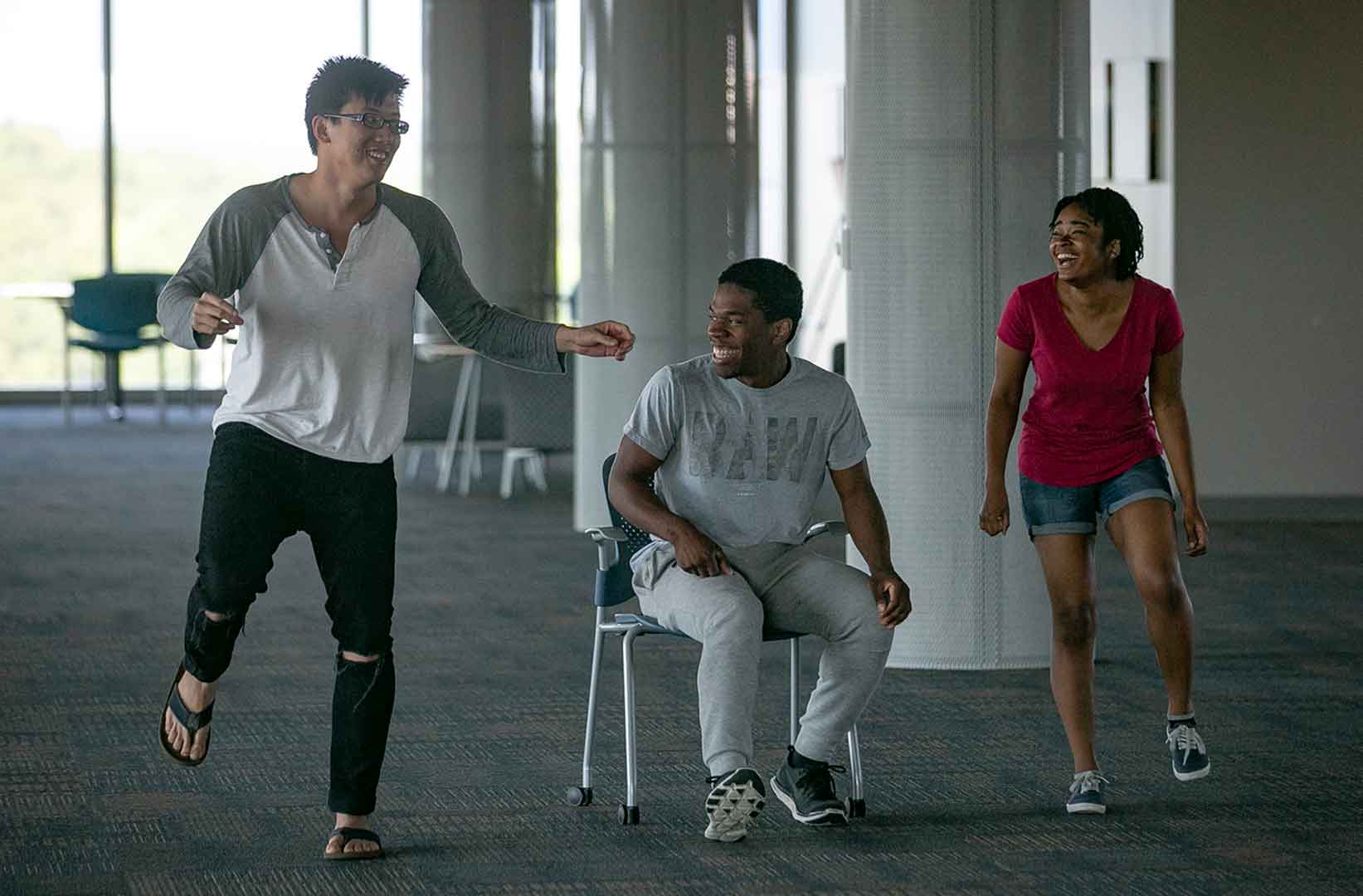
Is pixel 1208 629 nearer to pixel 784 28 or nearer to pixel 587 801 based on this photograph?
pixel 587 801

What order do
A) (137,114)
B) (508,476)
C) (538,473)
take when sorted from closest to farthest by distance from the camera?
(508,476)
(538,473)
(137,114)

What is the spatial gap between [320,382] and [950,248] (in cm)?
277

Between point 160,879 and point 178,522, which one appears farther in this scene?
point 178,522

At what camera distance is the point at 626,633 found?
4199 mm

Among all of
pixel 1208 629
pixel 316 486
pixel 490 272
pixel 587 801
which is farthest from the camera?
pixel 490 272

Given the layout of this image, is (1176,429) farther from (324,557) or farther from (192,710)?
(192,710)

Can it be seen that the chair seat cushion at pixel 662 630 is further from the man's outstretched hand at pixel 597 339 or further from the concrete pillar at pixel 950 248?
the concrete pillar at pixel 950 248

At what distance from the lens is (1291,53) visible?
10109 millimetres

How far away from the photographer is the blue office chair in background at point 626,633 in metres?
4.19

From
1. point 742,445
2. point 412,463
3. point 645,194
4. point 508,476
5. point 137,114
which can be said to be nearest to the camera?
point 742,445

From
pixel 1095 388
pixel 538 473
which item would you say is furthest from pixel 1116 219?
pixel 538 473

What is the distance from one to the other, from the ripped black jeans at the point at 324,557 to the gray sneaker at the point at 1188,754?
1.66 m

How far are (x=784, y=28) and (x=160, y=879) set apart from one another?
15.8m

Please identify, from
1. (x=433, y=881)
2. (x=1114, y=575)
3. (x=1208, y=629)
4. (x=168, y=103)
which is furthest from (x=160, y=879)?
(x=168, y=103)
